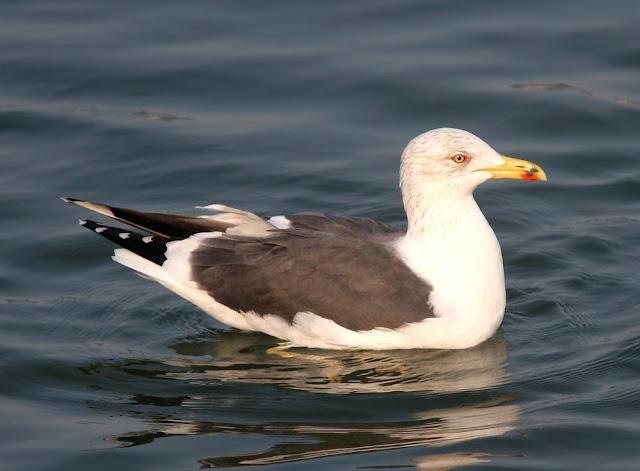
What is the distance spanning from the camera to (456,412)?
9562 millimetres

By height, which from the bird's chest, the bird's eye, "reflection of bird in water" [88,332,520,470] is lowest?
"reflection of bird in water" [88,332,520,470]

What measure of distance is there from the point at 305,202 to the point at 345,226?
2383mm

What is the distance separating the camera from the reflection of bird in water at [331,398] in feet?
29.9

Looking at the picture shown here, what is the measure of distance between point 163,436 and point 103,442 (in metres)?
0.37

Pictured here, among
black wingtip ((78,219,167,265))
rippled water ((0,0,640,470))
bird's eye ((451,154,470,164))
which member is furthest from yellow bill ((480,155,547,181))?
black wingtip ((78,219,167,265))

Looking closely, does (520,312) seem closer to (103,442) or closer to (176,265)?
(176,265)

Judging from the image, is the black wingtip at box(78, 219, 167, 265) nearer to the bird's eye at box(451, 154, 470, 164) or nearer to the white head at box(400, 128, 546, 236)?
the white head at box(400, 128, 546, 236)

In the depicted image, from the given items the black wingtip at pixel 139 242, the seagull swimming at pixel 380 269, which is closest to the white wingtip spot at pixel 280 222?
the seagull swimming at pixel 380 269

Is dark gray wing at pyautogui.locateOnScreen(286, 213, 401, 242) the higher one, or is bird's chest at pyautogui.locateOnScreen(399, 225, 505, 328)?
dark gray wing at pyautogui.locateOnScreen(286, 213, 401, 242)

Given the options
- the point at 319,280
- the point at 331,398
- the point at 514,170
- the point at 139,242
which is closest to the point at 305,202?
the point at 139,242

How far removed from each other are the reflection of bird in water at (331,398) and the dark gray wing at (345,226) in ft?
2.82

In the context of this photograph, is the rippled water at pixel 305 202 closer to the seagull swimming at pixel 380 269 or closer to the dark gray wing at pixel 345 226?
the seagull swimming at pixel 380 269

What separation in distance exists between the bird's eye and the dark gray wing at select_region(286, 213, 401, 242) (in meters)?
0.79

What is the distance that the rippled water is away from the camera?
9.32 metres
